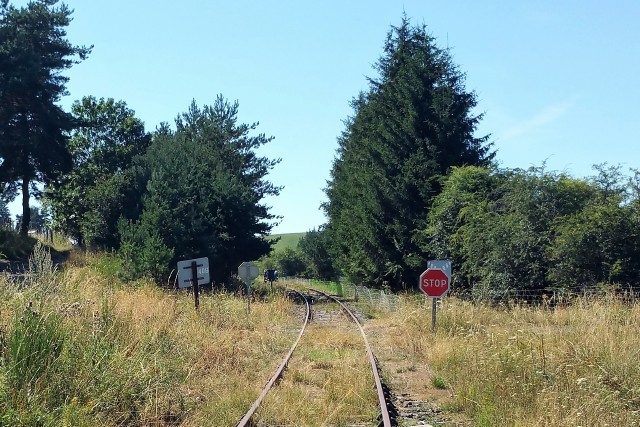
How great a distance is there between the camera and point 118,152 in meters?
55.2

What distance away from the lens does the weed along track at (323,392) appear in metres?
8.28

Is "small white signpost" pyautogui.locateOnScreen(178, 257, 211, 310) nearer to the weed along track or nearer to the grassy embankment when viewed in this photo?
the grassy embankment

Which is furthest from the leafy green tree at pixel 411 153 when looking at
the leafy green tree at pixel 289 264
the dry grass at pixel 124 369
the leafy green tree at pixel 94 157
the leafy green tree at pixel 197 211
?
the leafy green tree at pixel 289 264

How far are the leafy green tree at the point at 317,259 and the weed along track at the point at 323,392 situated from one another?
7437cm

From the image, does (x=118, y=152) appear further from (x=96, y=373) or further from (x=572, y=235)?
(x=96, y=373)

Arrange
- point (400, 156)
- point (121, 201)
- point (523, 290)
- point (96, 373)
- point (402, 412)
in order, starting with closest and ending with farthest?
point (96, 373) → point (402, 412) → point (523, 290) → point (400, 156) → point (121, 201)

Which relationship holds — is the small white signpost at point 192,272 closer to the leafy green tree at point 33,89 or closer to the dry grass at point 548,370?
the dry grass at point 548,370

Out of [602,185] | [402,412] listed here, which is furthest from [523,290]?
[402,412]

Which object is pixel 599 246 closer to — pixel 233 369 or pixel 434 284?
pixel 434 284

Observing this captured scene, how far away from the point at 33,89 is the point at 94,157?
653 inches

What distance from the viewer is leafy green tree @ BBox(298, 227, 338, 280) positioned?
299 feet

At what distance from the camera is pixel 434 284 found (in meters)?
15.8

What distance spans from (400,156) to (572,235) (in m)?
14.5

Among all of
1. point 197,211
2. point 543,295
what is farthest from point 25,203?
point 543,295
